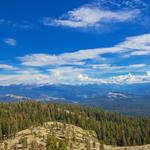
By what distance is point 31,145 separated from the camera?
179m

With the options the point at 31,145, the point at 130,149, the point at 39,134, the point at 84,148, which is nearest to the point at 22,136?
the point at 39,134

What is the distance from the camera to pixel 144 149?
16900 cm

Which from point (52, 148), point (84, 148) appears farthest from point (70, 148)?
point (52, 148)

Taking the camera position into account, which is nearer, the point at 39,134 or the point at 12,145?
the point at 12,145

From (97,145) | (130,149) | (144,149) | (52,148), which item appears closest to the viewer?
(52,148)

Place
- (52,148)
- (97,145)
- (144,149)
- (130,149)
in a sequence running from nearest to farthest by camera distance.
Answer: (52,148) → (144,149) → (130,149) → (97,145)

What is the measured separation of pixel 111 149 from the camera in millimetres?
189125

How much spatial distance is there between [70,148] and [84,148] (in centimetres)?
674

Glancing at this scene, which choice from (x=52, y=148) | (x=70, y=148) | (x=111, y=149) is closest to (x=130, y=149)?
(x=111, y=149)

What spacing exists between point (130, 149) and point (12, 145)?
188 ft

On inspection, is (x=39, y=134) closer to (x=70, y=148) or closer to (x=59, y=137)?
(x=59, y=137)

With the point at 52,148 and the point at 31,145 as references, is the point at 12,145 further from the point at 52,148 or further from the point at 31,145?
the point at 52,148

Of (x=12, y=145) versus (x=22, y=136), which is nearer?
(x=12, y=145)

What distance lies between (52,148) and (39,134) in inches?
2573
